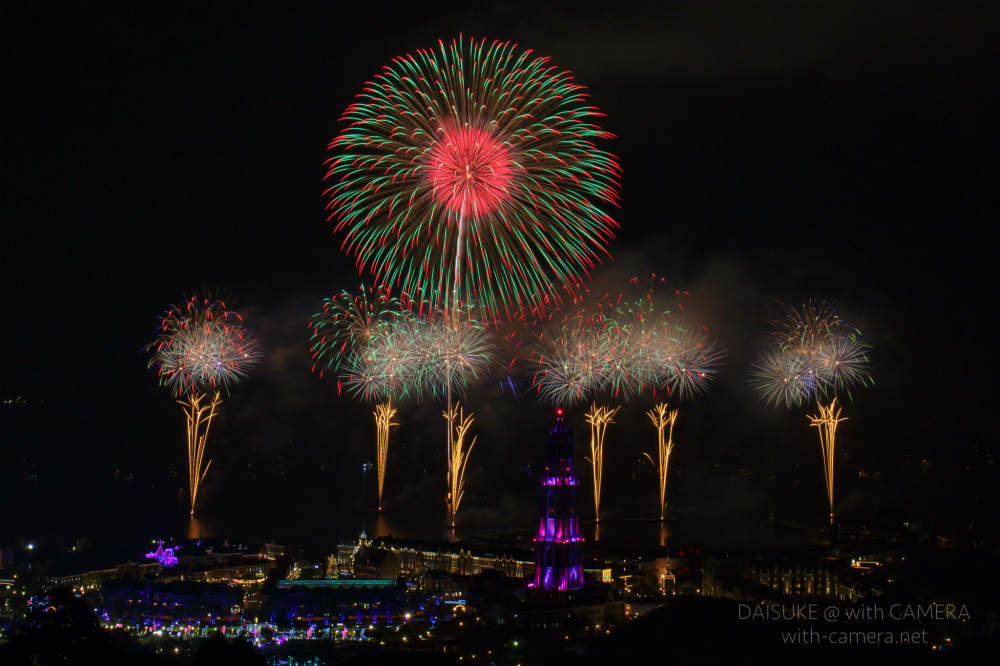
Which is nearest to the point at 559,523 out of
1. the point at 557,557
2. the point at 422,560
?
the point at 557,557

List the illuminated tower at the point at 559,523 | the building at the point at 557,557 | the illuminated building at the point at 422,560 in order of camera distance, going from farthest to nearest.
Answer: the illuminated building at the point at 422,560 → the illuminated tower at the point at 559,523 → the building at the point at 557,557

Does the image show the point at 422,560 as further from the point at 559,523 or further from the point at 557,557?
the point at 559,523

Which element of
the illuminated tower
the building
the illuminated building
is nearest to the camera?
the building

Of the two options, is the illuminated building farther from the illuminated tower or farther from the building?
the illuminated tower

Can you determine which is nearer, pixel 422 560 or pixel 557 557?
pixel 557 557

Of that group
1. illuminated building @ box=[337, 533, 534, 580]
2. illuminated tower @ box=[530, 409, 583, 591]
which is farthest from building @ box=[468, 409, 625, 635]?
illuminated building @ box=[337, 533, 534, 580]

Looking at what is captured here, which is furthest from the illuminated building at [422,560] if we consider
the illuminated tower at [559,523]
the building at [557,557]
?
the illuminated tower at [559,523]

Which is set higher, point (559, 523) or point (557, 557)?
point (559, 523)

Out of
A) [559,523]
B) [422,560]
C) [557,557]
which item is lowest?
[422,560]

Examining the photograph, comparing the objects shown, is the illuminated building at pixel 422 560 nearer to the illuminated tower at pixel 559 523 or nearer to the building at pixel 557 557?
the building at pixel 557 557
